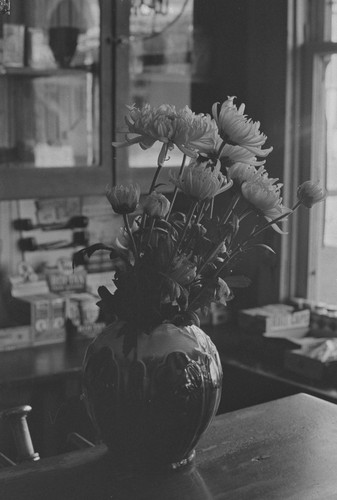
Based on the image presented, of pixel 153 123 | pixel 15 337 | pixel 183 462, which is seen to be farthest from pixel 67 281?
pixel 153 123

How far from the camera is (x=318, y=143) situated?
3352mm

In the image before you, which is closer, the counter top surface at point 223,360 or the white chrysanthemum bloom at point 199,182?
the white chrysanthemum bloom at point 199,182

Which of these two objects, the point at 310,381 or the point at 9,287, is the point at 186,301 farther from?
the point at 9,287

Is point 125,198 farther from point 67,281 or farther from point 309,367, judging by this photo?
point 67,281

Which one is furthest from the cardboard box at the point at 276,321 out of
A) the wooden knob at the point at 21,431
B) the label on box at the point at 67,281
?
the wooden knob at the point at 21,431

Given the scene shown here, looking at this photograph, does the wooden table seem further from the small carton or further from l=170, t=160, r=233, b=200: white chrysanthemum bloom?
the small carton

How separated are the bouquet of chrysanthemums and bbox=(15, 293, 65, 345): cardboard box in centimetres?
159

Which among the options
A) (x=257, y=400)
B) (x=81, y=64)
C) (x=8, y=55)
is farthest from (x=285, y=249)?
(x=8, y=55)

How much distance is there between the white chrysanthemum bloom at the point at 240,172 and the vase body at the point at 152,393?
287mm

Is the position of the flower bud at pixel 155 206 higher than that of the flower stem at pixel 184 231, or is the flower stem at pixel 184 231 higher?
the flower bud at pixel 155 206

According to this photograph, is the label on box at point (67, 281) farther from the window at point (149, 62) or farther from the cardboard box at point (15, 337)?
the window at point (149, 62)

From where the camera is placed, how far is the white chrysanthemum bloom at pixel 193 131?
1.44m

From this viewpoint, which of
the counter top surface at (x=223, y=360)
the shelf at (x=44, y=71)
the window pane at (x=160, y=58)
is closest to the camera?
the counter top surface at (x=223, y=360)

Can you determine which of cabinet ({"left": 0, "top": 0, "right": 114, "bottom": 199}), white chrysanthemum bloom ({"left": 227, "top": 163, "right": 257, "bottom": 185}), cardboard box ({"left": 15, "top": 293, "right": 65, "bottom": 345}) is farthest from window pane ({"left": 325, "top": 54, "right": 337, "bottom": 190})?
white chrysanthemum bloom ({"left": 227, "top": 163, "right": 257, "bottom": 185})
